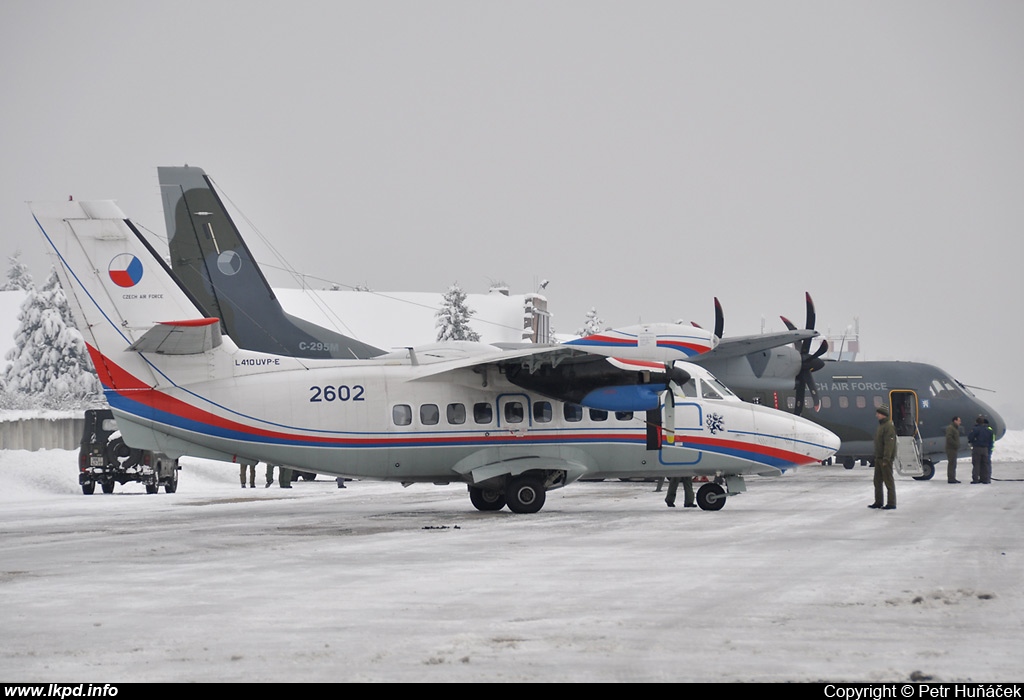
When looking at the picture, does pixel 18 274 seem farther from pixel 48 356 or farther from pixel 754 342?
pixel 754 342

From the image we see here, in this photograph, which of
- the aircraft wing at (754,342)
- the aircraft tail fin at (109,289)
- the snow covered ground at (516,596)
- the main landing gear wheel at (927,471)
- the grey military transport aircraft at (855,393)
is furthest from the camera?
the grey military transport aircraft at (855,393)

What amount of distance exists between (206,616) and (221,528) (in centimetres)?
963

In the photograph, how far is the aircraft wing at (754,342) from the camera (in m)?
33.5

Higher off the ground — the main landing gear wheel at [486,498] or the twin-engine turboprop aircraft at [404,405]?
the twin-engine turboprop aircraft at [404,405]

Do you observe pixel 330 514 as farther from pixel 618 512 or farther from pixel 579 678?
pixel 579 678

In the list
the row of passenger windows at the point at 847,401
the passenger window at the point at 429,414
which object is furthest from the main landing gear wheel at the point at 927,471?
the passenger window at the point at 429,414

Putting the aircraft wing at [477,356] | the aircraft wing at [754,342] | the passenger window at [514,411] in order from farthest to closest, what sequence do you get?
the aircraft wing at [754,342]
the passenger window at [514,411]
the aircraft wing at [477,356]

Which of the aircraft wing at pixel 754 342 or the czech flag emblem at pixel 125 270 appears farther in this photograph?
the aircraft wing at pixel 754 342

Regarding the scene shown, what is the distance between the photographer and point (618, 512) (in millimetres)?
22453

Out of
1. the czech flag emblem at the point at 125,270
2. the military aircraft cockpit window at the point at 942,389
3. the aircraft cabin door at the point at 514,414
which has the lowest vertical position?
the aircraft cabin door at the point at 514,414

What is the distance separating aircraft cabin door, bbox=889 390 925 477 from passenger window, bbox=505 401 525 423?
62.5ft

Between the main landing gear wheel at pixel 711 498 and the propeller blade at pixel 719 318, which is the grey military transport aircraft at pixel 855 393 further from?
the main landing gear wheel at pixel 711 498

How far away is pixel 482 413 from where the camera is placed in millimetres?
21547

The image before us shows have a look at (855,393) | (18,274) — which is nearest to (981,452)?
(855,393)
